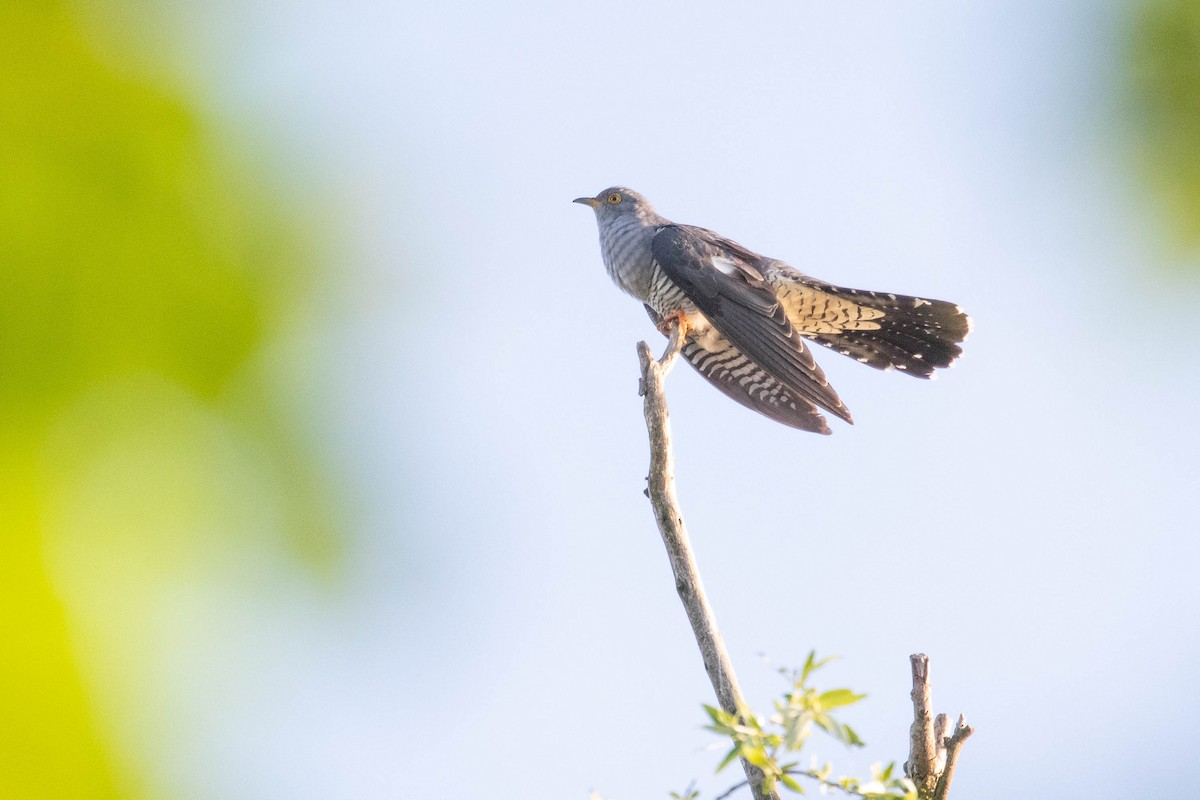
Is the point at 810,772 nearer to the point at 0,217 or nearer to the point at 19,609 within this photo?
the point at 19,609

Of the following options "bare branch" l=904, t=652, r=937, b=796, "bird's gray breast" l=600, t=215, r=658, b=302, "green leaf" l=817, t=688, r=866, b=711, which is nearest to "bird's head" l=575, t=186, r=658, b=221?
"bird's gray breast" l=600, t=215, r=658, b=302

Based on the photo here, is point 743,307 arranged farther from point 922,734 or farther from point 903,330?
point 922,734

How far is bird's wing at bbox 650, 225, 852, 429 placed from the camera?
4.33 meters

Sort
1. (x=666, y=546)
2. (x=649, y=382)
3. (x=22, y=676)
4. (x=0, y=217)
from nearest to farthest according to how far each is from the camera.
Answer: (x=22, y=676) < (x=0, y=217) < (x=666, y=546) < (x=649, y=382)

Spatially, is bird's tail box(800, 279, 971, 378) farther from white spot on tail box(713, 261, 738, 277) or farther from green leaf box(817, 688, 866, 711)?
green leaf box(817, 688, 866, 711)

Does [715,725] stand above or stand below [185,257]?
below

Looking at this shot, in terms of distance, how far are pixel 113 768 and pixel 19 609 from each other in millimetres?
182

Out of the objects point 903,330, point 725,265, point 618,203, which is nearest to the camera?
point 725,265

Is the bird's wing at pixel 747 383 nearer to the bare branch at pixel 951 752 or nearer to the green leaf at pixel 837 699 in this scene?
the bare branch at pixel 951 752

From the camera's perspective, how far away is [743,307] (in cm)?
463

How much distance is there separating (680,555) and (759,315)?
2316 millimetres

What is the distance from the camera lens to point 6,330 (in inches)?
43.2

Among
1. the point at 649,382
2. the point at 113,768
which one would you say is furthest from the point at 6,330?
the point at 649,382

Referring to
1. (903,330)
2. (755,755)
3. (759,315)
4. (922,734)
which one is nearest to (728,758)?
(755,755)
